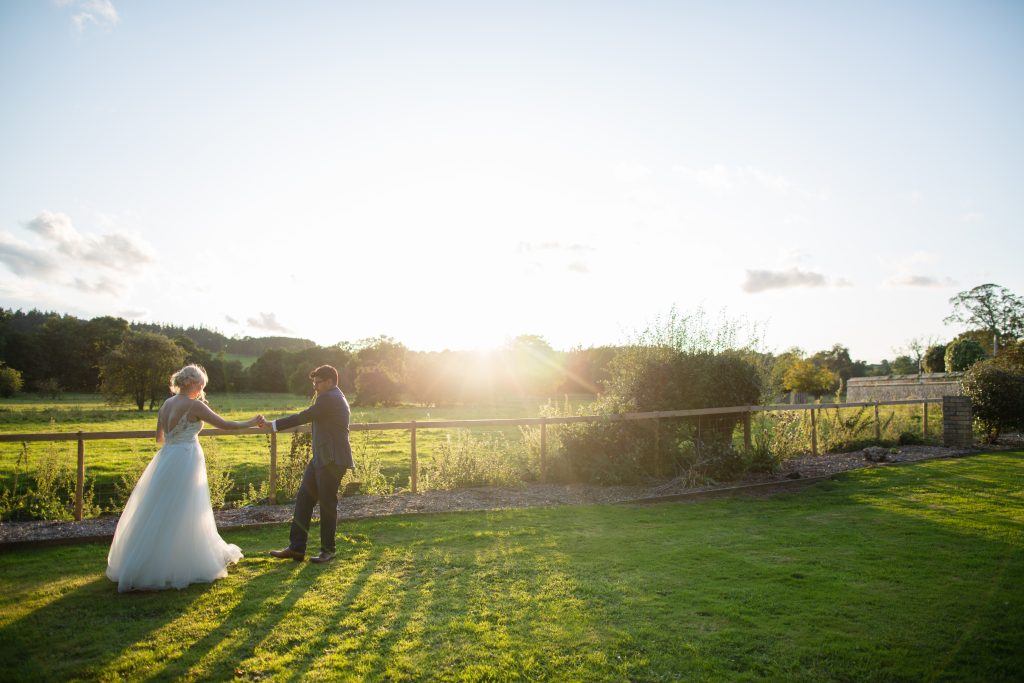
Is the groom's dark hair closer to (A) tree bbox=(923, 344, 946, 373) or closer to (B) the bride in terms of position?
(B) the bride

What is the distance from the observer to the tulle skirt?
5527mm

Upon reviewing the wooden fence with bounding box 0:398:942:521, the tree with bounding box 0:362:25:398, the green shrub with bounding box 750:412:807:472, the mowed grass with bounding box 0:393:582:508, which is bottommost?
the mowed grass with bounding box 0:393:582:508

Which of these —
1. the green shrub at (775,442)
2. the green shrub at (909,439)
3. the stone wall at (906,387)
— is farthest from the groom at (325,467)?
the stone wall at (906,387)

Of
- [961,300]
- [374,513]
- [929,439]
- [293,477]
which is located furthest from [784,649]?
[961,300]

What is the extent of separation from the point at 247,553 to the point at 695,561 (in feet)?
17.1

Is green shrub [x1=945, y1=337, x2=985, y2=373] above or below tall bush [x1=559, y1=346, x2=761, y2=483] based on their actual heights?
above

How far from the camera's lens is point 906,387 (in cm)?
3631

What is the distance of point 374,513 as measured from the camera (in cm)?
917

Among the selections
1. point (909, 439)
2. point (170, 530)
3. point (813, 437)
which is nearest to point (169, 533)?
point (170, 530)

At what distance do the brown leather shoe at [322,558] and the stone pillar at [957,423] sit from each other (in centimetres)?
1737

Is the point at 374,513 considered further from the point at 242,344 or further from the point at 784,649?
the point at 242,344

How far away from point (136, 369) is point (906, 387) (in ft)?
163

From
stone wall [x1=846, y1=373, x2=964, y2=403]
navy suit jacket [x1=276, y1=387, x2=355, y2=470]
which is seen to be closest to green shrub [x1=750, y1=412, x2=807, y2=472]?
navy suit jacket [x1=276, y1=387, x2=355, y2=470]

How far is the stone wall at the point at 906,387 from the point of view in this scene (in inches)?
1282
